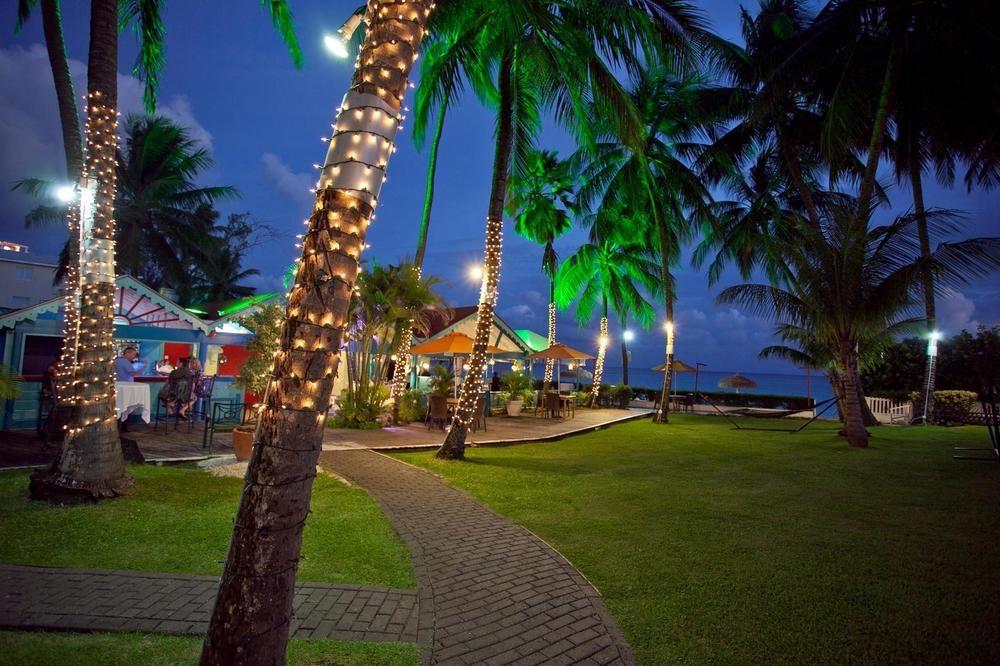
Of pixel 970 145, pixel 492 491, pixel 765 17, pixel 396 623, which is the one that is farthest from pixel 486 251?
pixel 970 145

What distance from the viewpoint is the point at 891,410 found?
68.4 feet

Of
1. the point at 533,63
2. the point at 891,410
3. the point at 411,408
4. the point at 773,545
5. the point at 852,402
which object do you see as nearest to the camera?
the point at 773,545

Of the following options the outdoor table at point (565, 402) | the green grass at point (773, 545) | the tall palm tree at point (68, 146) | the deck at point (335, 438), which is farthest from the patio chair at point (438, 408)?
the tall palm tree at point (68, 146)

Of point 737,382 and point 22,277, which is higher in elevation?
point 22,277

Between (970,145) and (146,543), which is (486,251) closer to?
(146,543)

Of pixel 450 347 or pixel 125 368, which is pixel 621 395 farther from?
pixel 125 368

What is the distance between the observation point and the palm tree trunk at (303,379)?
2.28 meters

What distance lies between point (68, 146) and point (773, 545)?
10.5 metres

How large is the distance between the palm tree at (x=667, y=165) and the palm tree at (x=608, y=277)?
2649 millimetres

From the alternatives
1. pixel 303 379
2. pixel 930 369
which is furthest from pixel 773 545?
pixel 930 369

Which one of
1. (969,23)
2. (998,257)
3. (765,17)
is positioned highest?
(765,17)

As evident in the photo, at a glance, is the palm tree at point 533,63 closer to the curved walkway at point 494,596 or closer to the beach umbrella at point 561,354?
the curved walkway at point 494,596

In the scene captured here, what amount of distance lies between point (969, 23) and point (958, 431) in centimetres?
1213

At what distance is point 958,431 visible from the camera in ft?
54.3
